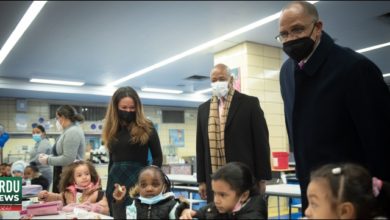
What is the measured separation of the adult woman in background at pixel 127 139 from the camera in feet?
7.47

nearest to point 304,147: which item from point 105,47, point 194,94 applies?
point 105,47

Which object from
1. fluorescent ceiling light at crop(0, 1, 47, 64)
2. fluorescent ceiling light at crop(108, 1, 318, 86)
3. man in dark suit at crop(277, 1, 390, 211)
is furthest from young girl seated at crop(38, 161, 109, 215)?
fluorescent ceiling light at crop(108, 1, 318, 86)

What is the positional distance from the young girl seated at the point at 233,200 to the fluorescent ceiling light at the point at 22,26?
→ 2.98 metres

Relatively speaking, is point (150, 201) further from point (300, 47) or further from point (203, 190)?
point (300, 47)

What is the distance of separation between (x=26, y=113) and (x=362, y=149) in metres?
10.0

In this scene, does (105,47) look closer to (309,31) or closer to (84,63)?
(84,63)

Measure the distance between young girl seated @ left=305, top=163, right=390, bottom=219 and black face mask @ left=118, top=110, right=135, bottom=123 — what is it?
4.61ft

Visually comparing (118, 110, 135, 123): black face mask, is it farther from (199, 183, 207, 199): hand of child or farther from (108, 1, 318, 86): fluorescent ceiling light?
(108, 1, 318, 86): fluorescent ceiling light

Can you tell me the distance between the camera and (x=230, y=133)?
2.41 meters

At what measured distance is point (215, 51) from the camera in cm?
640

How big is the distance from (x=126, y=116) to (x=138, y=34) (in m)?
2.93

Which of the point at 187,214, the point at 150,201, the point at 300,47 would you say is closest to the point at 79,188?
the point at 150,201

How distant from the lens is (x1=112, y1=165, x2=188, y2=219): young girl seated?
1.68m

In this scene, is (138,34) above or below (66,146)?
above
